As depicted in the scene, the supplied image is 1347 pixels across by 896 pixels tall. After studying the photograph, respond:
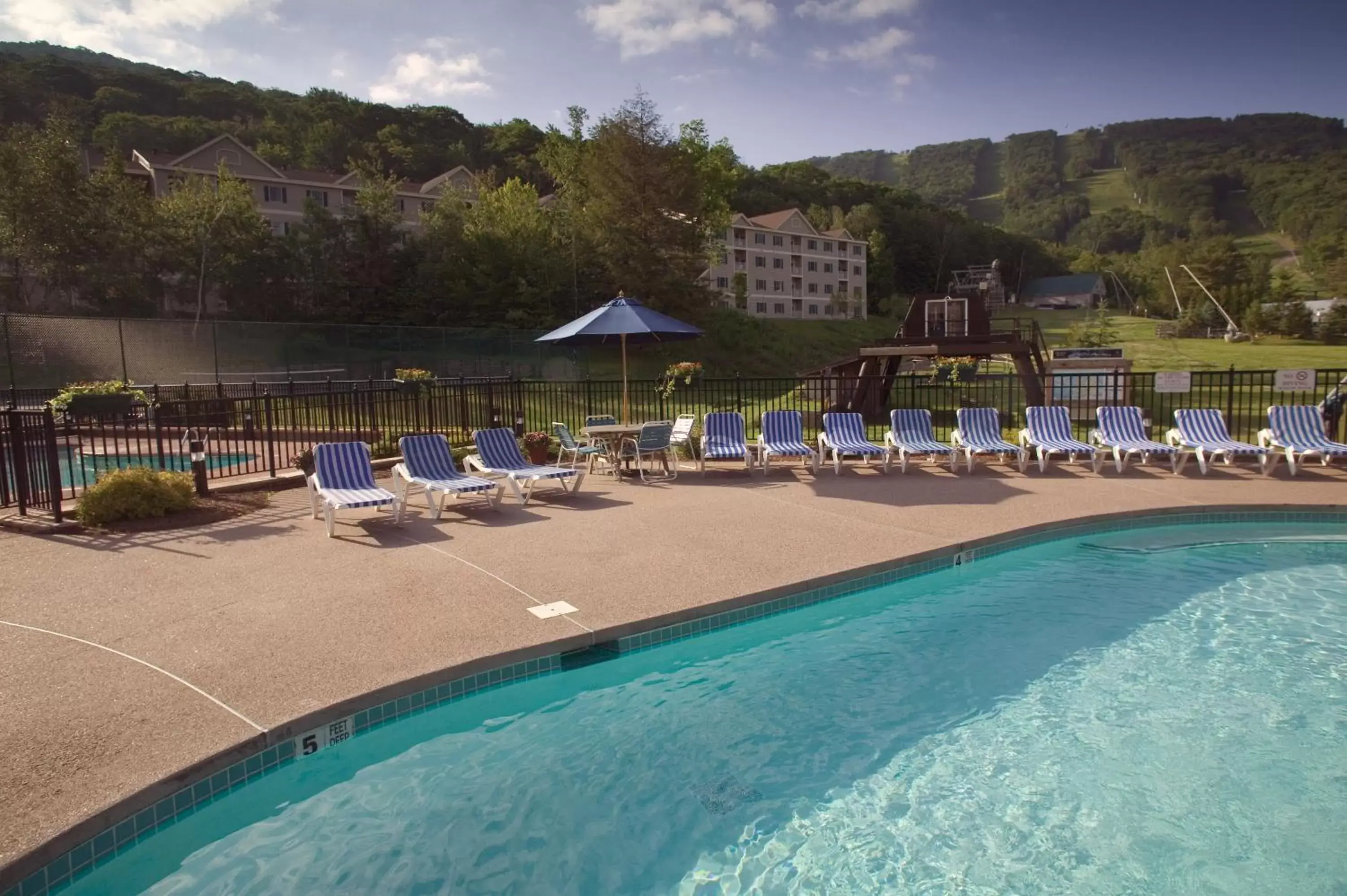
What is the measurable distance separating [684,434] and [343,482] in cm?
539

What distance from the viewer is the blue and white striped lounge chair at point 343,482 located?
25.6 ft

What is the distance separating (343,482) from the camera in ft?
27.6

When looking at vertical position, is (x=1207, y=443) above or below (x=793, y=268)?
below

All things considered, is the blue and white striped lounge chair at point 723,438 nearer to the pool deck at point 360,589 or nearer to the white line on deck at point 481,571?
the pool deck at point 360,589

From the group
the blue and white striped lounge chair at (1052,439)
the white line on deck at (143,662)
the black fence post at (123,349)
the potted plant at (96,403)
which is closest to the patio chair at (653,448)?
the blue and white striped lounge chair at (1052,439)

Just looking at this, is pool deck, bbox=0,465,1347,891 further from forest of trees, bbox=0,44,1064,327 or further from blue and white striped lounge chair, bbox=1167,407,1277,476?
forest of trees, bbox=0,44,1064,327

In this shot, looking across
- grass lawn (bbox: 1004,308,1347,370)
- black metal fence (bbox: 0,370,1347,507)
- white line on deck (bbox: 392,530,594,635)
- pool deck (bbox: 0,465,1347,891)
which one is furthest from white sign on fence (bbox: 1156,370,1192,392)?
grass lawn (bbox: 1004,308,1347,370)

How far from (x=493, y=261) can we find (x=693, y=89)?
24.0m

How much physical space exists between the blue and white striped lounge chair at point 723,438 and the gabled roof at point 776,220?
66264mm

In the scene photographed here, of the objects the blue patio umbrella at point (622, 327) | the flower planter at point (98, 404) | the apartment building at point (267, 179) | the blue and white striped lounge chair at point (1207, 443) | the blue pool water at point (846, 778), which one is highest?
the apartment building at point (267, 179)

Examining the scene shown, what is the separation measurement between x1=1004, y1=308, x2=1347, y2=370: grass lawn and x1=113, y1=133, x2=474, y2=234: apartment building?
40.2 metres

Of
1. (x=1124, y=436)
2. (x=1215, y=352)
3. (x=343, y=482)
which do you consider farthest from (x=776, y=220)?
(x=343, y=482)

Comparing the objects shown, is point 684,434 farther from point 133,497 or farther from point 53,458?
point 53,458

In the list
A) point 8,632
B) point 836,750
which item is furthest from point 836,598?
point 8,632
